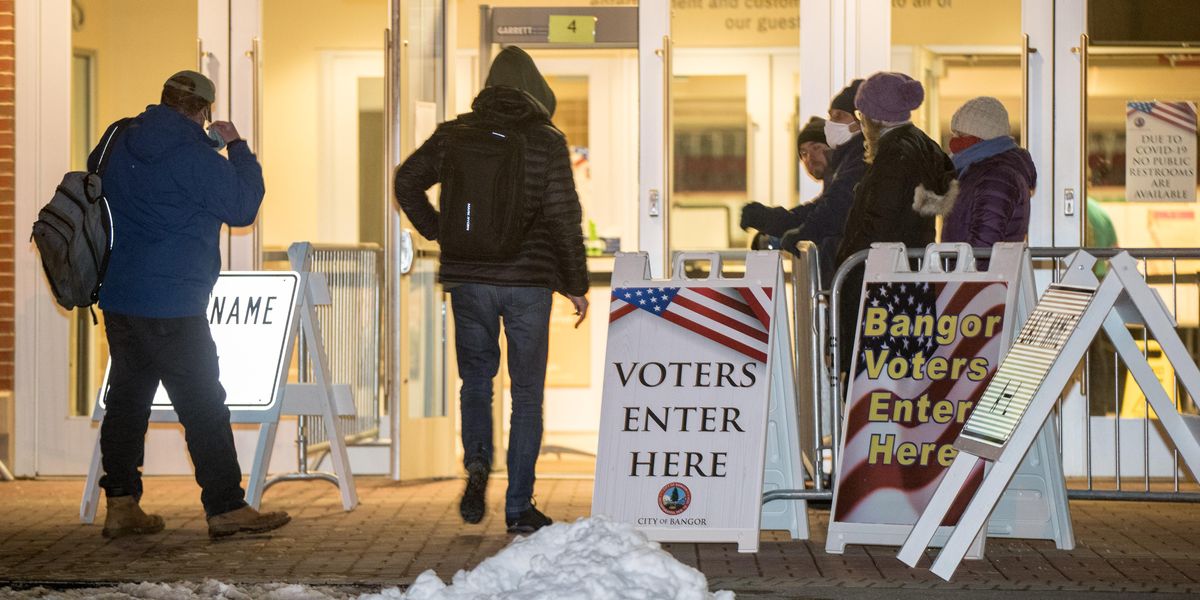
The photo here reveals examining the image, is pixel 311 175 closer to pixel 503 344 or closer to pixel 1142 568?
pixel 503 344

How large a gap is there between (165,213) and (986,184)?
3.11 meters

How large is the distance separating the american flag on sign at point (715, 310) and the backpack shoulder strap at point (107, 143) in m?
2.01

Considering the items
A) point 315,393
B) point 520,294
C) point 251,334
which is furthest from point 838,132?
point 251,334

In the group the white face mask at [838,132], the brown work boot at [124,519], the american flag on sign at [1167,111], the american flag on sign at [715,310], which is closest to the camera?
the american flag on sign at [715,310]

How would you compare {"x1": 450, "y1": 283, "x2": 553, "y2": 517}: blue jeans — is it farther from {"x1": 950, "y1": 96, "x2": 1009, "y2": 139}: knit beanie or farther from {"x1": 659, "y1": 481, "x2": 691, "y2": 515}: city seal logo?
{"x1": 950, "y1": 96, "x2": 1009, "y2": 139}: knit beanie

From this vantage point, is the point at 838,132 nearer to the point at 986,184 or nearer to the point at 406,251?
the point at 986,184

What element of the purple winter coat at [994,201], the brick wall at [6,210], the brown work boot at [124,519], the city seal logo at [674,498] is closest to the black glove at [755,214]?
the purple winter coat at [994,201]

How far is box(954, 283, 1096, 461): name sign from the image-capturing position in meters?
4.69

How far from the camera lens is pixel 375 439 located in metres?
7.91

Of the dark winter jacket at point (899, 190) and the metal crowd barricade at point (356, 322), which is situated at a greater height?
the dark winter jacket at point (899, 190)

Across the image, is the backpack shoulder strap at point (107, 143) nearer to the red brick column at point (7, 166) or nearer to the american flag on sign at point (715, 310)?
the american flag on sign at point (715, 310)

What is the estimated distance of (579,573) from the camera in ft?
12.2

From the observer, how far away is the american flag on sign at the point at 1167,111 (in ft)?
24.8

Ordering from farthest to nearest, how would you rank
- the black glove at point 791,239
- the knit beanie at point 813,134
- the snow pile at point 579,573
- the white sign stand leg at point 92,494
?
the knit beanie at point 813,134, the black glove at point 791,239, the white sign stand leg at point 92,494, the snow pile at point 579,573
